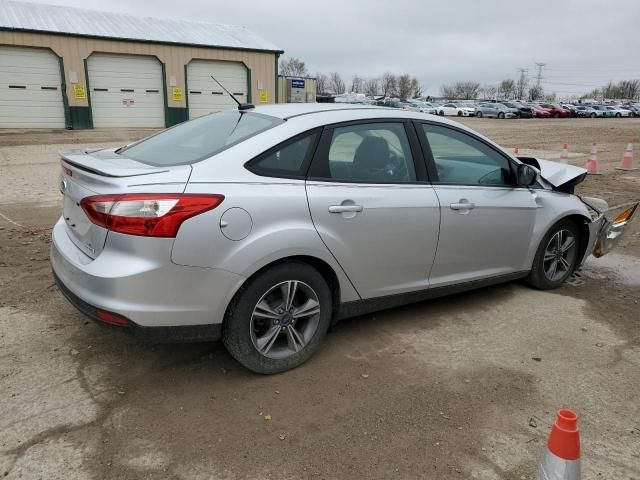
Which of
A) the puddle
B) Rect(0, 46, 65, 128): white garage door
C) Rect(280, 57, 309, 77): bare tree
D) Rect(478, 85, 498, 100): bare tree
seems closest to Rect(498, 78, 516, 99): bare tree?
Rect(478, 85, 498, 100): bare tree

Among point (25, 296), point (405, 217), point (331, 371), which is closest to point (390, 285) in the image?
point (405, 217)

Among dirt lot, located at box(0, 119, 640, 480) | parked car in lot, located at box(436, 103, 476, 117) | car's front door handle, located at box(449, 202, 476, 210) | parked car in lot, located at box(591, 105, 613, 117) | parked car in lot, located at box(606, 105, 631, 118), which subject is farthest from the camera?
parked car in lot, located at box(606, 105, 631, 118)

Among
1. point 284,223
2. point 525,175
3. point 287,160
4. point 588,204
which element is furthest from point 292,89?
point 284,223

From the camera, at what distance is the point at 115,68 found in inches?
974

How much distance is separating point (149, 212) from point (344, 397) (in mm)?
1498

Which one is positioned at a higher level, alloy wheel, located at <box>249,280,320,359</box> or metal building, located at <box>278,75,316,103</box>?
metal building, located at <box>278,75,316,103</box>

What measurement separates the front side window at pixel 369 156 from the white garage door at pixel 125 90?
946 inches

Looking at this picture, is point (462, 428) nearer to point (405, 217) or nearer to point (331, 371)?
point (331, 371)

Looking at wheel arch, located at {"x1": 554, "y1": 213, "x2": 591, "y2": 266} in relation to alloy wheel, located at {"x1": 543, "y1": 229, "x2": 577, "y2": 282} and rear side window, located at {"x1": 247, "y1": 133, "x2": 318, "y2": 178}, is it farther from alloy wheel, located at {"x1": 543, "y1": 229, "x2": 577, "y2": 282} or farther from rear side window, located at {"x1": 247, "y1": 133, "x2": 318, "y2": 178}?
rear side window, located at {"x1": 247, "y1": 133, "x2": 318, "y2": 178}

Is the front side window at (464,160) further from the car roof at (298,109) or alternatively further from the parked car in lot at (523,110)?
the parked car in lot at (523,110)

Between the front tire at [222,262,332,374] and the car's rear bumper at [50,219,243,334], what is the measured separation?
12 centimetres

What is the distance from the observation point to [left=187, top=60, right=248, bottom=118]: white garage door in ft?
87.6

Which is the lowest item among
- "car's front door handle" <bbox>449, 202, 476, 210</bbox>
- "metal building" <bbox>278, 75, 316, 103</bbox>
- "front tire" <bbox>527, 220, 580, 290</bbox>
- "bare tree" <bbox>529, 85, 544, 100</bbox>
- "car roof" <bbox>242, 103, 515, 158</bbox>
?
"front tire" <bbox>527, 220, 580, 290</bbox>

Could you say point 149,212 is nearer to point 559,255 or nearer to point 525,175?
point 525,175
